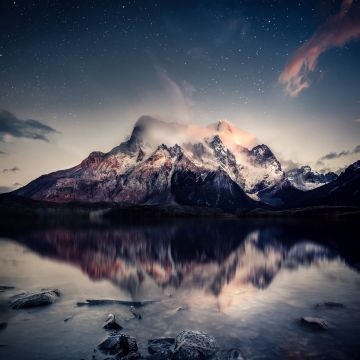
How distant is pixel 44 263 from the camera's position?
207 ft

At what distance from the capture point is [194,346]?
21.5 meters

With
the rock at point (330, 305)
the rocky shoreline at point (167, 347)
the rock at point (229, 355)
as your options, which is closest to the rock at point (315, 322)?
the rocky shoreline at point (167, 347)

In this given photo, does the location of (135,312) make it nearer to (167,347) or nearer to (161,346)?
(161,346)

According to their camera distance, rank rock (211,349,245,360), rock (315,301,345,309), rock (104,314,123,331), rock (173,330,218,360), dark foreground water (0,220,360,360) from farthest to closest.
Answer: rock (315,301,345,309), rock (104,314,123,331), dark foreground water (0,220,360,360), rock (211,349,245,360), rock (173,330,218,360)

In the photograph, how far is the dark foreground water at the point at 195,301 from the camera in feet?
77.0

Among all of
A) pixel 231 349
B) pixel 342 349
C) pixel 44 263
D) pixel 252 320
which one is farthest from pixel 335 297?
pixel 44 263

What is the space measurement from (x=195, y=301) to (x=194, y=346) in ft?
48.0

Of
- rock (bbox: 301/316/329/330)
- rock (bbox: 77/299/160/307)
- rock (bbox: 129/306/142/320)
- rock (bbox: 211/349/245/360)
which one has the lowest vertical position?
rock (bbox: 77/299/160/307)

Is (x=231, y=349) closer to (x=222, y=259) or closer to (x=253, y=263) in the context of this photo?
(x=253, y=263)

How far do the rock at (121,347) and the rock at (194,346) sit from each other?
2.72 meters

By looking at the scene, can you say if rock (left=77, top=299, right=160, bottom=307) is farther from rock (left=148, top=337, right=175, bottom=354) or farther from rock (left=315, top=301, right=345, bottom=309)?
rock (left=315, top=301, right=345, bottom=309)

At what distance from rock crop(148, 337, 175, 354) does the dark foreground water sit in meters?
0.69

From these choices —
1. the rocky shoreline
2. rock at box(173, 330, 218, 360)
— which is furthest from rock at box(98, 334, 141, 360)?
rock at box(173, 330, 218, 360)

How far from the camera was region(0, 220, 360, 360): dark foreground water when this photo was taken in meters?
23.5
